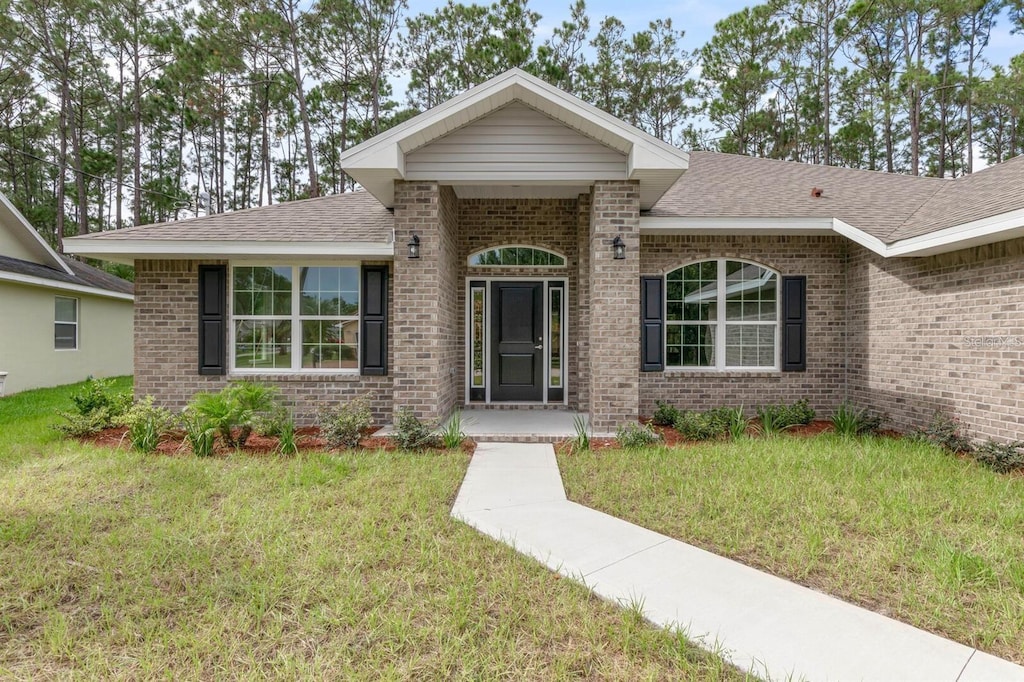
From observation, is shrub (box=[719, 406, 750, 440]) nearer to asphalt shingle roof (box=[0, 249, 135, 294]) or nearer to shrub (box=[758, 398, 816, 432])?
shrub (box=[758, 398, 816, 432])

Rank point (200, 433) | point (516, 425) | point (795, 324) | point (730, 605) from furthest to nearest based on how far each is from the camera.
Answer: point (795, 324) < point (516, 425) < point (200, 433) < point (730, 605)

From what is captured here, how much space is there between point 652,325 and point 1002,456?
4052mm

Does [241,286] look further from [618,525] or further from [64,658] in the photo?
[618,525]

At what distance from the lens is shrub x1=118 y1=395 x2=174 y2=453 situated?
227 inches

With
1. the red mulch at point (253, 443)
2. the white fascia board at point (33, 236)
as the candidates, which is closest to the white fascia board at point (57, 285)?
the white fascia board at point (33, 236)

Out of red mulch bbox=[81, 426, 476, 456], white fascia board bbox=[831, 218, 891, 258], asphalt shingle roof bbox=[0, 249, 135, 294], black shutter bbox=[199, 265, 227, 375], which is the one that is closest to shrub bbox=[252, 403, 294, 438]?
red mulch bbox=[81, 426, 476, 456]

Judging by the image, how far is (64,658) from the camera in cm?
232

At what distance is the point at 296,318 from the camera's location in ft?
24.9

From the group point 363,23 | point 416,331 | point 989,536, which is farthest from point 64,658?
point 363,23

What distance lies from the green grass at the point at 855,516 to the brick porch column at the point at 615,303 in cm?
93

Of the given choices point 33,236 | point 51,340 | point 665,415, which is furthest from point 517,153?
point 33,236

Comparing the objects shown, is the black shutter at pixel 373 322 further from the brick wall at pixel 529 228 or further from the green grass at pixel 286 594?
the green grass at pixel 286 594

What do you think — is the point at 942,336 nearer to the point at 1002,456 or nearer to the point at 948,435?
the point at 948,435

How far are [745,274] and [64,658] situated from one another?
27.4 ft
